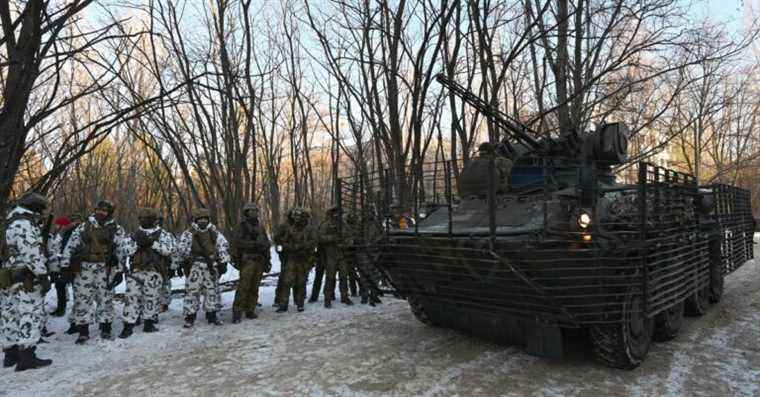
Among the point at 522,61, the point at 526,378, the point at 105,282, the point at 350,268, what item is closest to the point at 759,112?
the point at 522,61

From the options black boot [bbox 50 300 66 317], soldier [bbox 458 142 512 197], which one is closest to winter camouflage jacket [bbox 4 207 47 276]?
black boot [bbox 50 300 66 317]

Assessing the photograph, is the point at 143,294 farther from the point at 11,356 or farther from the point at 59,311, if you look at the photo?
the point at 59,311

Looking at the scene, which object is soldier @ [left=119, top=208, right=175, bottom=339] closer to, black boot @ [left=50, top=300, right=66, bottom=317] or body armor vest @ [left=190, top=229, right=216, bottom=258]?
body armor vest @ [left=190, top=229, right=216, bottom=258]

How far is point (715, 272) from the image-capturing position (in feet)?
22.5

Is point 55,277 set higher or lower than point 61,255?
lower

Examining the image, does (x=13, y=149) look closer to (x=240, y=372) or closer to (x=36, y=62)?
(x=36, y=62)

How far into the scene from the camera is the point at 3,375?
4.71 m

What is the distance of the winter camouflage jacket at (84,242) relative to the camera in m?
6.11

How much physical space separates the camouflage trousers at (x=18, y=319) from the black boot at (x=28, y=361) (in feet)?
0.19

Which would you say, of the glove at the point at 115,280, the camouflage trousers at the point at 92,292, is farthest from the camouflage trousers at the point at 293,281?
the camouflage trousers at the point at 92,292

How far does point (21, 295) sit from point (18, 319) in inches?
9.1

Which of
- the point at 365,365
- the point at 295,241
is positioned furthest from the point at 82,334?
the point at 365,365

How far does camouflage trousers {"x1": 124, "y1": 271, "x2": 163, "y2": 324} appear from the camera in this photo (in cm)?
623

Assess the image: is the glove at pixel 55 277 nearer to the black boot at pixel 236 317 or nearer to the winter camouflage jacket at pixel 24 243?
the winter camouflage jacket at pixel 24 243
